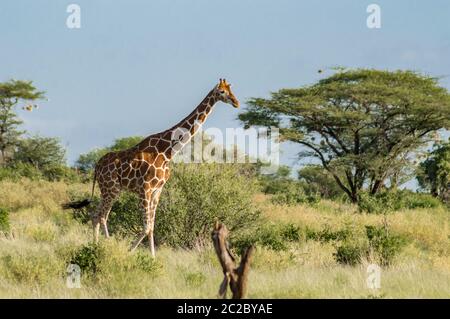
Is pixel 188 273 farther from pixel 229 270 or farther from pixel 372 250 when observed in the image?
pixel 372 250

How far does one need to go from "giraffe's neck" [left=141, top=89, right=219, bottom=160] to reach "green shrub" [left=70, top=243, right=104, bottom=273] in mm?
2296

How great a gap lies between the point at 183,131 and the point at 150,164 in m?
0.80

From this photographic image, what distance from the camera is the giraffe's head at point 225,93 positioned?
37.8 feet

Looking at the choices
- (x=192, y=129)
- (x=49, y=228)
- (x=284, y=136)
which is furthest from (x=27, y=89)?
(x=192, y=129)

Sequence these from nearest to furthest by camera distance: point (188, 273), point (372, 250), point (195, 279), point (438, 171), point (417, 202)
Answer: point (195, 279), point (188, 273), point (372, 250), point (417, 202), point (438, 171)

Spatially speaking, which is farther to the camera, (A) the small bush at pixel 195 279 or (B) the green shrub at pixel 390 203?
(B) the green shrub at pixel 390 203

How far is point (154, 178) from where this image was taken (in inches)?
453

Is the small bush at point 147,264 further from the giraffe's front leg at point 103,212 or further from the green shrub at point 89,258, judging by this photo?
the giraffe's front leg at point 103,212

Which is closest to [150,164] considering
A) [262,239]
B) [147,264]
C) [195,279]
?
[147,264]

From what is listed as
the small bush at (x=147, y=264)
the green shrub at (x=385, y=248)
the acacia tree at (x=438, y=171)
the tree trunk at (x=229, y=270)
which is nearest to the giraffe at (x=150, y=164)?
the small bush at (x=147, y=264)

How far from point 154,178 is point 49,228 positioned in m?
4.44

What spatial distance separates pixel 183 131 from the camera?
38.8 feet

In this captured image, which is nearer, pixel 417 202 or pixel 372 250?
pixel 372 250

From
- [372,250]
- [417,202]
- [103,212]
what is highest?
[103,212]
